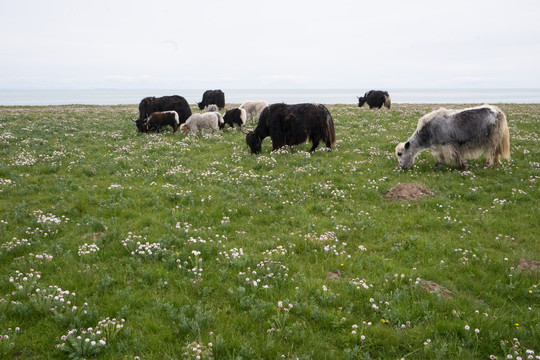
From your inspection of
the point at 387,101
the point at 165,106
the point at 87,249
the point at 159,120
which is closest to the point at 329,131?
the point at 87,249

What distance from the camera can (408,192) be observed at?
10.1 metres

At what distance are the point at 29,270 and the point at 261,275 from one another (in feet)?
14.2

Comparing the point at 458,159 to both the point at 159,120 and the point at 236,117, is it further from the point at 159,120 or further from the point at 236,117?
the point at 159,120

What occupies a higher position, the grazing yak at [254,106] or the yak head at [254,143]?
the grazing yak at [254,106]

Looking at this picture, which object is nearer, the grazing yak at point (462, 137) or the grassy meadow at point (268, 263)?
the grassy meadow at point (268, 263)

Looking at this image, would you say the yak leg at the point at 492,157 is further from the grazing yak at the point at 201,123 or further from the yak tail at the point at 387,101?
the yak tail at the point at 387,101

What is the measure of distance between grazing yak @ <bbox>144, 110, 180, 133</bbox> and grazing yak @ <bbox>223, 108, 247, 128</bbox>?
3.52m

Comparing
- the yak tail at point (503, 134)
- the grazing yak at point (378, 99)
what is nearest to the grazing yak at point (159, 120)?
the yak tail at point (503, 134)

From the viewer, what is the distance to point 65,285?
5.63 m

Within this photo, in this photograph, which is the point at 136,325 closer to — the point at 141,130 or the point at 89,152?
the point at 89,152

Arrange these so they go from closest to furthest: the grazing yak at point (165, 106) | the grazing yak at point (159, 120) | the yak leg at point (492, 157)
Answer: the yak leg at point (492, 157)
the grazing yak at point (159, 120)
the grazing yak at point (165, 106)

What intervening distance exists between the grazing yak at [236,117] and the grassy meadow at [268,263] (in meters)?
10.7

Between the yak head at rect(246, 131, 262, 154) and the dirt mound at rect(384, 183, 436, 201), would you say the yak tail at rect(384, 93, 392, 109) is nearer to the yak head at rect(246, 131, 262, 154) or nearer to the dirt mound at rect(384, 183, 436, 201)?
the yak head at rect(246, 131, 262, 154)

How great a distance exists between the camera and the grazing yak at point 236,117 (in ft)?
75.3
